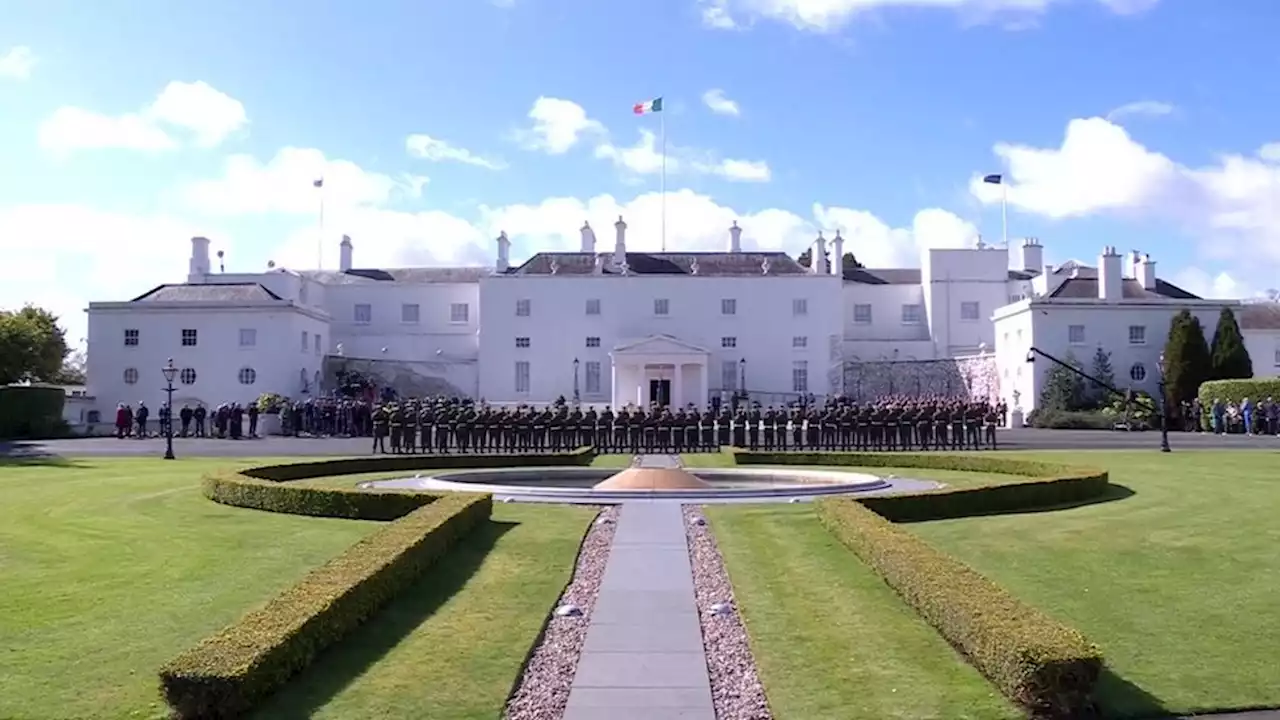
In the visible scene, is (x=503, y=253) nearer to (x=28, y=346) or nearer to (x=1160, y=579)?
(x=28, y=346)

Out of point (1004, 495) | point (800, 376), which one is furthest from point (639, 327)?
point (1004, 495)

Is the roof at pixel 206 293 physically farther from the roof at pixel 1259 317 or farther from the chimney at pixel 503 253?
the roof at pixel 1259 317

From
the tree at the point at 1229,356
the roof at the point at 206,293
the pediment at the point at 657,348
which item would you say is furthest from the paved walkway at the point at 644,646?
the roof at the point at 206,293

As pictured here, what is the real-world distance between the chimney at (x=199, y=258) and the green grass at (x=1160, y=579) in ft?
199

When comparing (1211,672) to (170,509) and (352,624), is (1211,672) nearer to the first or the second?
(352,624)

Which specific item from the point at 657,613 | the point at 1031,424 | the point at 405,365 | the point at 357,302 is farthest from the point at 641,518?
the point at 357,302

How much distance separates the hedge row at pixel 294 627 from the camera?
21.4 feet

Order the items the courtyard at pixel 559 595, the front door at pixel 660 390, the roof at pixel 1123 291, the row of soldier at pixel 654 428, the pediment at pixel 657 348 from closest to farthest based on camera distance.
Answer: the courtyard at pixel 559 595, the row of soldier at pixel 654 428, the roof at pixel 1123 291, the pediment at pixel 657 348, the front door at pixel 660 390

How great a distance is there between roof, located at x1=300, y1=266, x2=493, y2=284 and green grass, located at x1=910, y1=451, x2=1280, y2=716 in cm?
5667

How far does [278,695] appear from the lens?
7.19 meters

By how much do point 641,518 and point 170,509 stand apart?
700 cm

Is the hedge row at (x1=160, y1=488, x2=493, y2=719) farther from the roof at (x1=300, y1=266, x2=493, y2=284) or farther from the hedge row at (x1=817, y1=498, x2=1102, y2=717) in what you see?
the roof at (x1=300, y1=266, x2=493, y2=284)

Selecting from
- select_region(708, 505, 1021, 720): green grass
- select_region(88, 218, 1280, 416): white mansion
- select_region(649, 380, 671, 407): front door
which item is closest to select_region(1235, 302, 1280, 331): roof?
select_region(88, 218, 1280, 416): white mansion

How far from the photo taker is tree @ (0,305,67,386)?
49500mm
